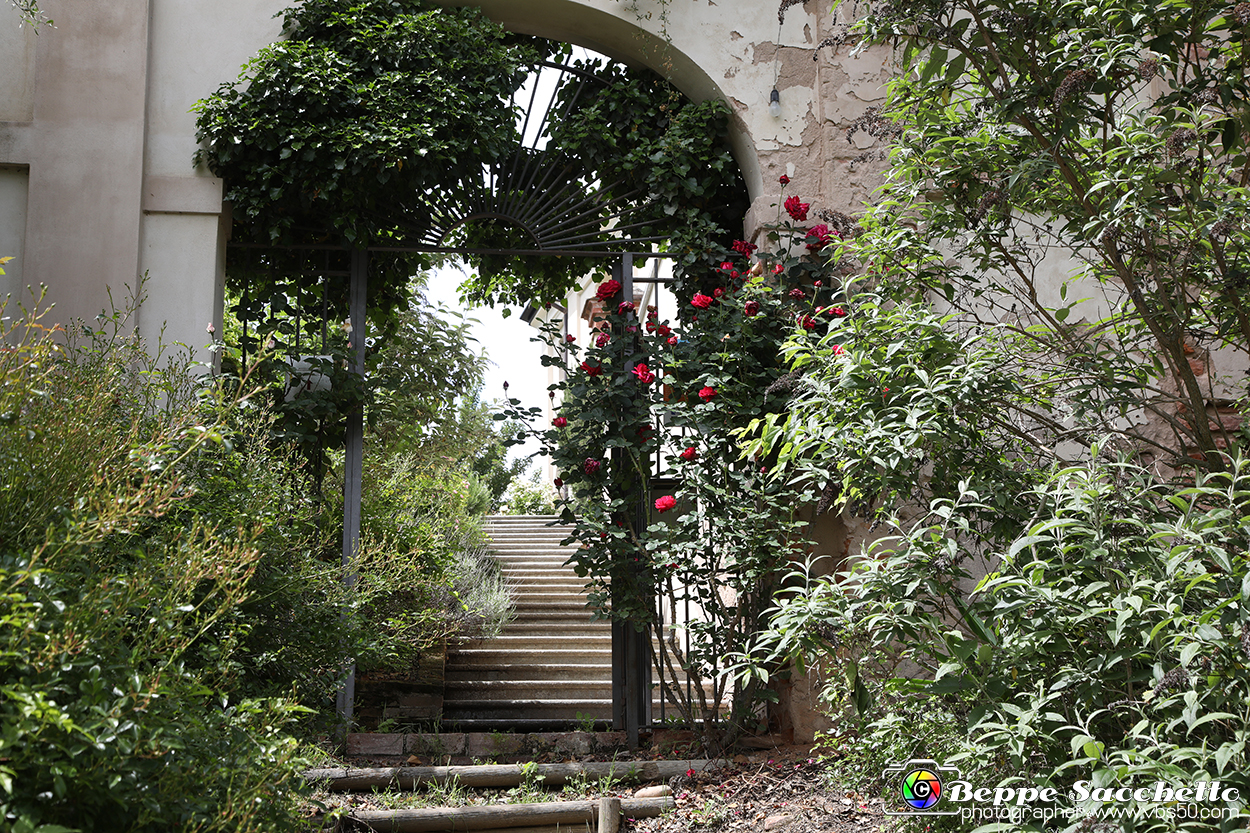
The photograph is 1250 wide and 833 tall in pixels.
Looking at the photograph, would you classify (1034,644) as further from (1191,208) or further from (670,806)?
(670,806)

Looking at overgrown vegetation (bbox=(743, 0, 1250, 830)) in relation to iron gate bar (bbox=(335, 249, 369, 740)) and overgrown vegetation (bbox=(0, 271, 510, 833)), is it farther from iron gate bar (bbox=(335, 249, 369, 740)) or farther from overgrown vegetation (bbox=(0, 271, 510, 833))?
iron gate bar (bbox=(335, 249, 369, 740))

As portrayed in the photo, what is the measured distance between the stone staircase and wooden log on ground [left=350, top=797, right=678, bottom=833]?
39.1 inches

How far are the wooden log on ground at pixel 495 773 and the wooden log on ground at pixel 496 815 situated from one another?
0.27 m

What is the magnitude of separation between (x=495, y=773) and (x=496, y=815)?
16.0 inches

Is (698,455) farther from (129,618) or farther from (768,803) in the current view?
(129,618)

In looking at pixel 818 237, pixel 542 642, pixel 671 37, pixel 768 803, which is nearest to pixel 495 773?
pixel 768 803

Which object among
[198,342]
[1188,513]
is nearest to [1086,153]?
[1188,513]

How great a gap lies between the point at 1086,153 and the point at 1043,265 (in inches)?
78.8

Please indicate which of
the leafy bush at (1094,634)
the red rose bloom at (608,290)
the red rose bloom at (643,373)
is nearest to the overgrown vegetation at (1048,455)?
the leafy bush at (1094,634)

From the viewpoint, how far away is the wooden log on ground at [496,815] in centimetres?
343

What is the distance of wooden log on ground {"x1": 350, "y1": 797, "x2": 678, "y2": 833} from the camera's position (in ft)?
11.3

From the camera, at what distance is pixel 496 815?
3.55 metres

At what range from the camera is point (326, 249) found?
5004mm

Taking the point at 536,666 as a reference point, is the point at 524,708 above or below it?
below
